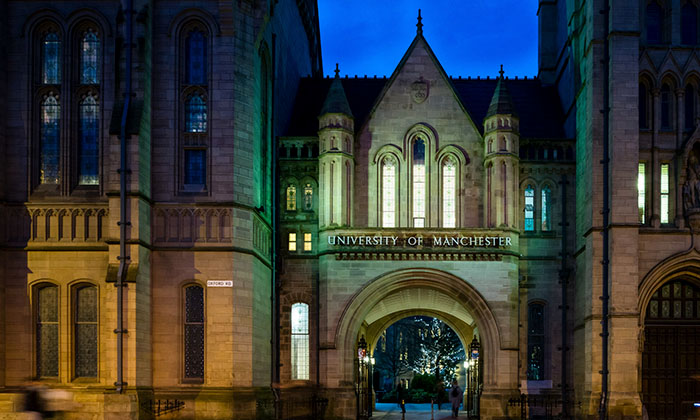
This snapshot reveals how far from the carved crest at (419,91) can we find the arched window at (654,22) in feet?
30.4

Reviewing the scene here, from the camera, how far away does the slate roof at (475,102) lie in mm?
43969

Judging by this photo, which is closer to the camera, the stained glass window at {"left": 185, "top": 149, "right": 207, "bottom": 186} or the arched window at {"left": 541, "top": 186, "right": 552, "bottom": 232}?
the stained glass window at {"left": 185, "top": 149, "right": 207, "bottom": 186}

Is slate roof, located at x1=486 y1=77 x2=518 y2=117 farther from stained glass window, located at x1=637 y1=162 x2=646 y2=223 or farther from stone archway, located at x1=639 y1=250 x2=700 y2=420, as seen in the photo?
stone archway, located at x1=639 y1=250 x2=700 y2=420

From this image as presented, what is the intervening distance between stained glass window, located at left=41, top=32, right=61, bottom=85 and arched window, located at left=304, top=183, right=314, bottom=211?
37.5 ft

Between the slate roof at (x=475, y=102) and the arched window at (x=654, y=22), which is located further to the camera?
the slate roof at (x=475, y=102)

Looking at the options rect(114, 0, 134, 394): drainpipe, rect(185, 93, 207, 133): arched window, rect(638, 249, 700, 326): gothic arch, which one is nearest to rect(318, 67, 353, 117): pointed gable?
rect(185, 93, 207, 133): arched window

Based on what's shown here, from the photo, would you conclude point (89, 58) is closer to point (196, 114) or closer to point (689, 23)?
point (196, 114)

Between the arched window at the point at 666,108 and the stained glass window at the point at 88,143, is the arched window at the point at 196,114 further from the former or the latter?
the arched window at the point at 666,108

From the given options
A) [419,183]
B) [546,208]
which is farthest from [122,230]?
[546,208]

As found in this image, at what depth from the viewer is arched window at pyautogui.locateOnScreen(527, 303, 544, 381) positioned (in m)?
40.7

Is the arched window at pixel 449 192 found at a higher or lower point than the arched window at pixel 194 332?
higher

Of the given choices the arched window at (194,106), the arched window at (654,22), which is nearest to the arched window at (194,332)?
the arched window at (194,106)

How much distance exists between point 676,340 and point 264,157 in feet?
58.8

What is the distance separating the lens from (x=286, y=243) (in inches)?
1608
